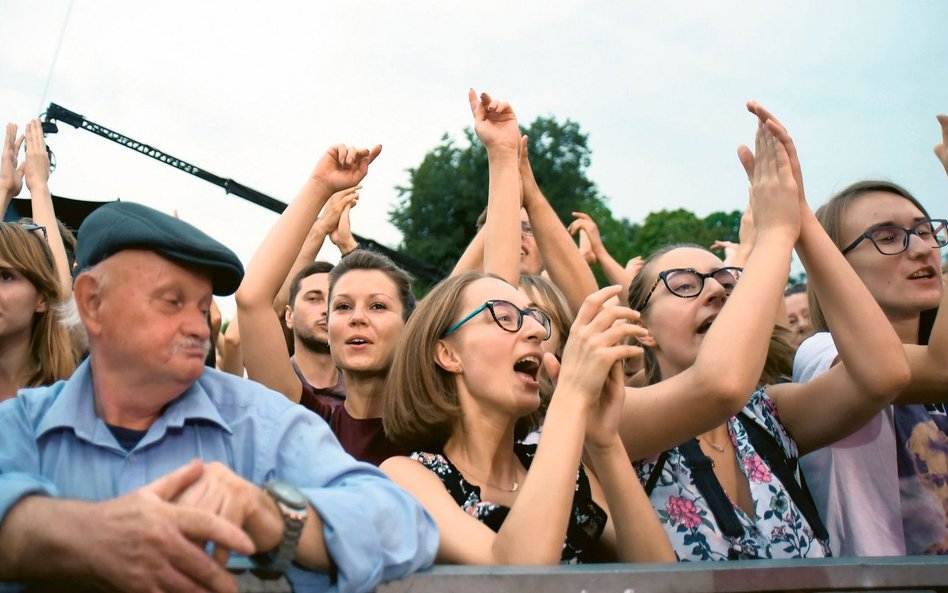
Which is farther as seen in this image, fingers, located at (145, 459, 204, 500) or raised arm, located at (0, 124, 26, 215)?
raised arm, located at (0, 124, 26, 215)

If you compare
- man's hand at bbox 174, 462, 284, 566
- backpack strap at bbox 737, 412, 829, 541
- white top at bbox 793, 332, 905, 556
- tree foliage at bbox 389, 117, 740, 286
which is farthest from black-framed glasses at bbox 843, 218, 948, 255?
tree foliage at bbox 389, 117, 740, 286

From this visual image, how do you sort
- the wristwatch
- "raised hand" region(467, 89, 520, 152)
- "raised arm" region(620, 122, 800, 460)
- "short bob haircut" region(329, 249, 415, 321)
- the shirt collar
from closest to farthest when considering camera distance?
the wristwatch → the shirt collar → "raised arm" region(620, 122, 800, 460) → "raised hand" region(467, 89, 520, 152) → "short bob haircut" region(329, 249, 415, 321)

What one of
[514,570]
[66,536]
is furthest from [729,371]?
[66,536]

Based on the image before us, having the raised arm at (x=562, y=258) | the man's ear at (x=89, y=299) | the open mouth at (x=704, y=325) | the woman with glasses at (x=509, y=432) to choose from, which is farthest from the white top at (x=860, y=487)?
the man's ear at (x=89, y=299)

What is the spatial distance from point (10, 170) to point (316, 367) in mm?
1855

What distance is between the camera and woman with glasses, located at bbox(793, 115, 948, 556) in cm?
283

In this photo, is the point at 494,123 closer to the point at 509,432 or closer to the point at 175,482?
the point at 509,432

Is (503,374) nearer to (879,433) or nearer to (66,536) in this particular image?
(879,433)

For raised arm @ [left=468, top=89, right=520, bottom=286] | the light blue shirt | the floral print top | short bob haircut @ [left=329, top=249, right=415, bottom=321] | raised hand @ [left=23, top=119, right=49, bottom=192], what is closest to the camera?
the light blue shirt

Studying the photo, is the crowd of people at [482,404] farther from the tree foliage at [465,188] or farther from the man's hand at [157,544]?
the tree foliage at [465,188]

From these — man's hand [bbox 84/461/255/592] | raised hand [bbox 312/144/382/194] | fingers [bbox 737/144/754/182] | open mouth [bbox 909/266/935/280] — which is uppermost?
fingers [bbox 737/144/754/182]

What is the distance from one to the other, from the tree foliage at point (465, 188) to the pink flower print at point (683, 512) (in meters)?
34.8

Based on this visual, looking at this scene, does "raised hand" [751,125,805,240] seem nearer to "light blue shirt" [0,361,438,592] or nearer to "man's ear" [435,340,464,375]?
"man's ear" [435,340,464,375]

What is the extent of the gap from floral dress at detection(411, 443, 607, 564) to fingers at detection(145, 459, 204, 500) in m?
1.06
